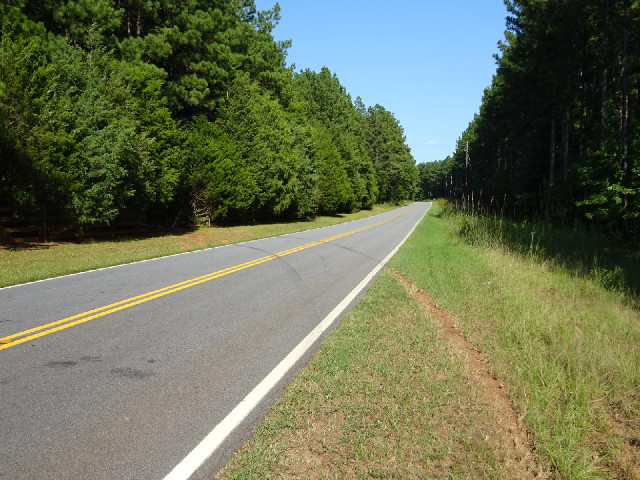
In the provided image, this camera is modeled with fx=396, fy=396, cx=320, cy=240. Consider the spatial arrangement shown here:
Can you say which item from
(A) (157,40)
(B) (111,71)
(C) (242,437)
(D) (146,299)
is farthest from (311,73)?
(C) (242,437)

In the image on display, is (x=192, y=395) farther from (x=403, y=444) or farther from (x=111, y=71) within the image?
(x=111, y=71)

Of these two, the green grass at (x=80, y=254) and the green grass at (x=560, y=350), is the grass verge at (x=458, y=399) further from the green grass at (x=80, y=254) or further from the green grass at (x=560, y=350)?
the green grass at (x=80, y=254)

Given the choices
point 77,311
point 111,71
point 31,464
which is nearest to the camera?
point 31,464

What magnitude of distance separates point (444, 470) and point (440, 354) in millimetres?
2132

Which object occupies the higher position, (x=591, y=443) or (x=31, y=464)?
(x=31, y=464)

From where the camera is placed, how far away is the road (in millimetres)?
3029

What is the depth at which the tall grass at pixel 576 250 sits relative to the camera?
974cm

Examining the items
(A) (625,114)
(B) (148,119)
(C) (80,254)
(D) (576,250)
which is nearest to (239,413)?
(C) (80,254)

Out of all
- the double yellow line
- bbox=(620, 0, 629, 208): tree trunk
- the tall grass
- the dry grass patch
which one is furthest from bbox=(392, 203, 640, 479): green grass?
bbox=(620, 0, 629, 208): tree trunk

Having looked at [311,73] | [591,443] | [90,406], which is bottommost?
[591,443]

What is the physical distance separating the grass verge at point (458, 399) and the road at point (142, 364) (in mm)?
433

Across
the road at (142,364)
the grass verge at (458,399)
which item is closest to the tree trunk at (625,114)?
the grass verge at (458,399)

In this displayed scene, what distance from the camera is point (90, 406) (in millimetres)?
3654

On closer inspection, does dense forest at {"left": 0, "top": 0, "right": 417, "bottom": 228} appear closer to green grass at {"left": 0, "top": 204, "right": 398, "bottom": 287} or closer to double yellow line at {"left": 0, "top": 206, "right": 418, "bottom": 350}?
green grass at {"left": 0, "top": 204, "right": 398, "bottom": 287}
